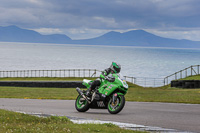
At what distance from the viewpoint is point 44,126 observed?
8656mm

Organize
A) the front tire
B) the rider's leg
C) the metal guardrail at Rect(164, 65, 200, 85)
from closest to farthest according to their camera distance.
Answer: the rider's leg
the front tire
the metal guardrail at Rect(164, 65, 200, 85)

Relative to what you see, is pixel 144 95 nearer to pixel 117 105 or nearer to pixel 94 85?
pixel 94 85

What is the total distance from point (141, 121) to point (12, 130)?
14.0 feet

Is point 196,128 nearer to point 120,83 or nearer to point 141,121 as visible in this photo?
point 141,121

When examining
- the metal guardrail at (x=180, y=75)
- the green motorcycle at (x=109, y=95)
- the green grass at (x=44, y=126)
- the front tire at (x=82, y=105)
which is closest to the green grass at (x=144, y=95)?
the front tire at (x=82, y=105)

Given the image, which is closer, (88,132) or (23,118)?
(88,132)

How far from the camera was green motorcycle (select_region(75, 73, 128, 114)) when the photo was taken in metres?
11.8

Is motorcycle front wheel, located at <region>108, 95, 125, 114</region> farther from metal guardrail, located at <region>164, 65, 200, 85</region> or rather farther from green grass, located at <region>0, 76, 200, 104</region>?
metal guardrail, located at <region>164, 65, 200, 85</region>

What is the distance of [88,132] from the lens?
7891 millimetres

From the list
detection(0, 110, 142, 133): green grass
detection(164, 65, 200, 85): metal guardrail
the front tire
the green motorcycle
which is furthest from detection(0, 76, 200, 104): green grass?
detection(164, 65, 200, 85): metal guardrail

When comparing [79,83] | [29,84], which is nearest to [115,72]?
[79,83]

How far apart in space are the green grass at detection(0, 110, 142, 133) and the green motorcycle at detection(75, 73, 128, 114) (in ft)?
8.47

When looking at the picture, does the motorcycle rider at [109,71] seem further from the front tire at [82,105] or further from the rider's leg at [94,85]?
the front tire at [82,105]

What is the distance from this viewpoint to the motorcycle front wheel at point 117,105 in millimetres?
11727
